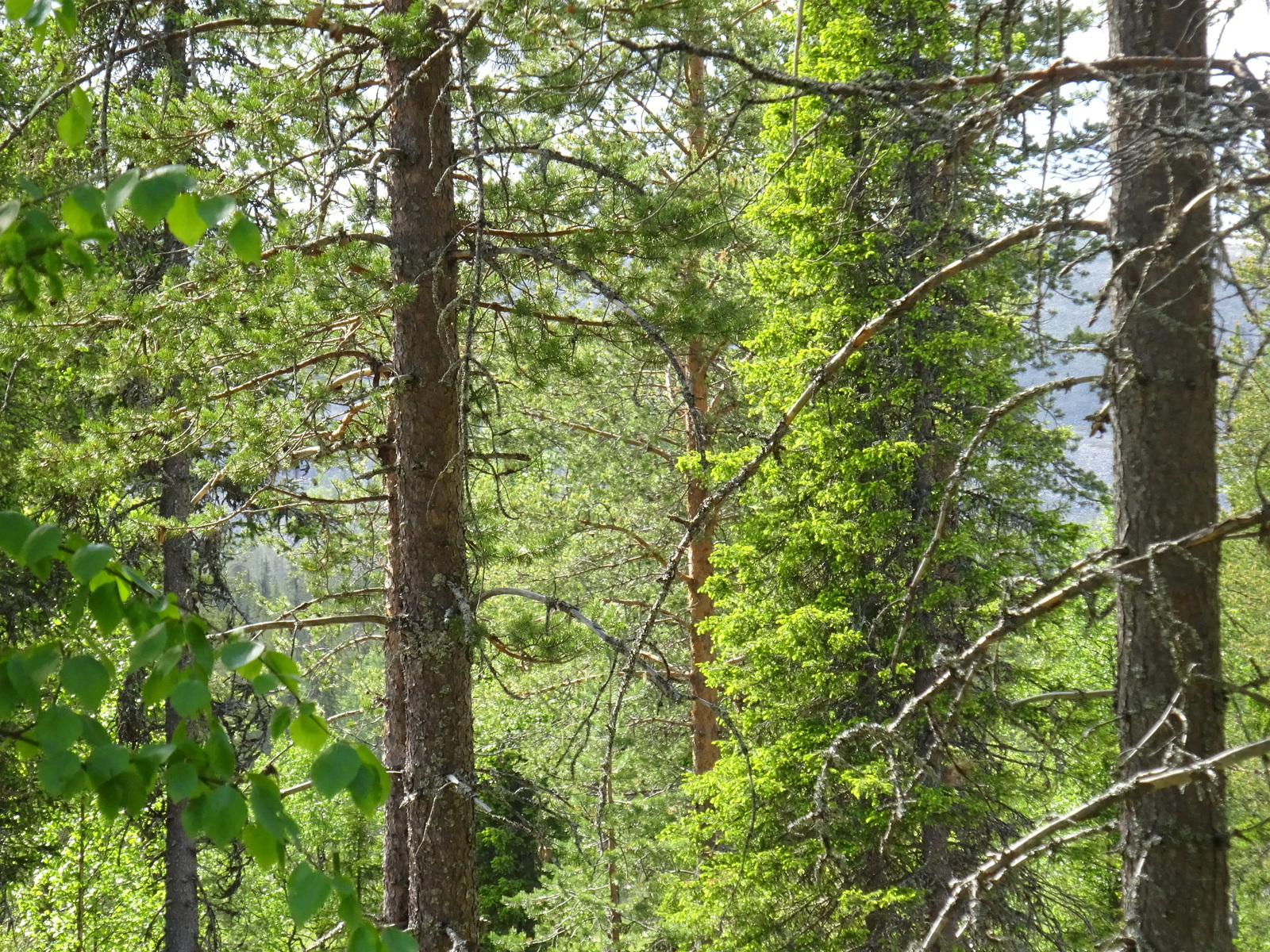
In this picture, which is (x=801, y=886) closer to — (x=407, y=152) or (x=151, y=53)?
(x=407, y=152)

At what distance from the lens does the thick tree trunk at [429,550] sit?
5094 millimetres

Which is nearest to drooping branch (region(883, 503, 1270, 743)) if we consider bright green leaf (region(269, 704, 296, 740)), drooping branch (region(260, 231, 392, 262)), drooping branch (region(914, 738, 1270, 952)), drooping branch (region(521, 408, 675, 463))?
drooping branch (region(914, 738, 1270, 952))

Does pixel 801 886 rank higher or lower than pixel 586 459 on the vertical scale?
lower

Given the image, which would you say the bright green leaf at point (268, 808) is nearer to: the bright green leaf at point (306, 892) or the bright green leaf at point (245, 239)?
the bright green leaf at point (306, 892)

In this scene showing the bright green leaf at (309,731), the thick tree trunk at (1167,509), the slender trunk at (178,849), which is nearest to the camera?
the bright green leaf at (309,731)

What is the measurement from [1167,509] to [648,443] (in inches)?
340

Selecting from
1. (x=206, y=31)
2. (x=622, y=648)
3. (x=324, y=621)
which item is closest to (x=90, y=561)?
(x=622, y=648)

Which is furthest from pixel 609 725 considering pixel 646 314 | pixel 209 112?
pixel 209 112

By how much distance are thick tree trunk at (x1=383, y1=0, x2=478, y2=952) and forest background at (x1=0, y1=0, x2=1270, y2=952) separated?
0.09ft

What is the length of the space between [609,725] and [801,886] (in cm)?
563

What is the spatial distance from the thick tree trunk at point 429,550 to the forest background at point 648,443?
3cm

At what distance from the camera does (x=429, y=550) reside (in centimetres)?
530

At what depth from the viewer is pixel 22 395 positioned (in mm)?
9211

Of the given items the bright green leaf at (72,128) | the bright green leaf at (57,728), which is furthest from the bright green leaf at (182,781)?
the bright green leaf at (72,128)
